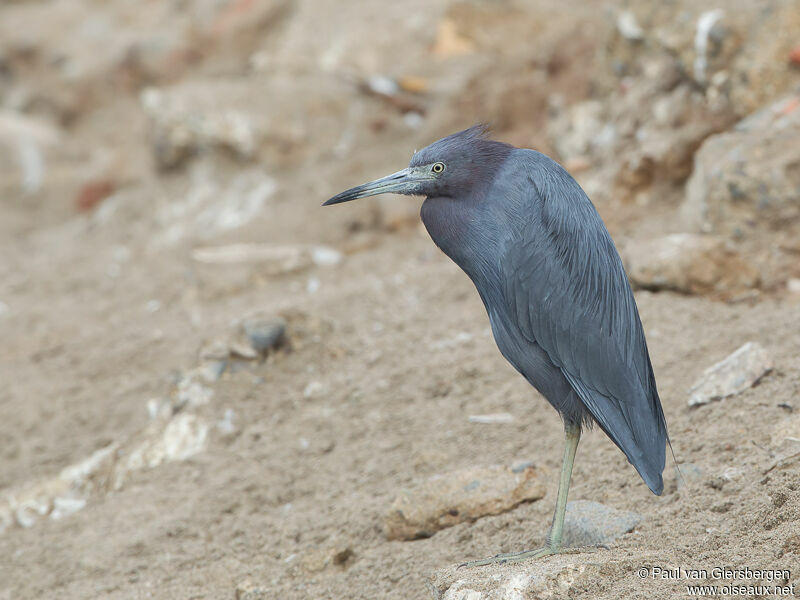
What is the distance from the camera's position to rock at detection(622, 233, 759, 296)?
18.6 ft

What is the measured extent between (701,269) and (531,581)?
125 inches

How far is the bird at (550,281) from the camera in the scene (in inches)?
145

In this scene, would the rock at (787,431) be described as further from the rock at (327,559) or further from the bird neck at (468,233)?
the rock at (327,559)

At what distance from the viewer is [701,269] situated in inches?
223

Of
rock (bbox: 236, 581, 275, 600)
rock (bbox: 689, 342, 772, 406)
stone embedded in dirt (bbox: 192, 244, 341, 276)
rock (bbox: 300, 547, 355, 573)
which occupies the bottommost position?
stone embedded in dirt (bbox: 192, 244, 341, 276)

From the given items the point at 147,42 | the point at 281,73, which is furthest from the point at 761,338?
the point at 147,42

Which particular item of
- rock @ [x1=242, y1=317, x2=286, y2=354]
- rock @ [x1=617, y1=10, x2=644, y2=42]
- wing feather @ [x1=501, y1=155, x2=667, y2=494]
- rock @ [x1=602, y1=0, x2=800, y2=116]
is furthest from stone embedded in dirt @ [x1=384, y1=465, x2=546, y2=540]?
rock @ [x1=617, y1=10, x2=644, y2=42]

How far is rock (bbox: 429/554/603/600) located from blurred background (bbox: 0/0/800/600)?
0.12 ft

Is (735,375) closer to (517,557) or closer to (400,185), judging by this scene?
(517,557)

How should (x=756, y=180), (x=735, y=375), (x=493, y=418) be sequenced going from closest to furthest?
1. (x=735, y=375)
2. (x=493, y=418)
3. (x=756, y=180)

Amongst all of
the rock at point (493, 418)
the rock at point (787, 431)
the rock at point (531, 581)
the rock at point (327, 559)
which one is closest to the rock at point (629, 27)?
the rock at point (493, 418)

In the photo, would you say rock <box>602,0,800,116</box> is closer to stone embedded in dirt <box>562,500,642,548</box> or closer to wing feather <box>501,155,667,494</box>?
wing feather <box>501,155,667,494</box>

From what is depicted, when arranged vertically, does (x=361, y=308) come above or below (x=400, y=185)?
below

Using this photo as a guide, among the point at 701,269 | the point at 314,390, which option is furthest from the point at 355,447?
the point at 701,269
